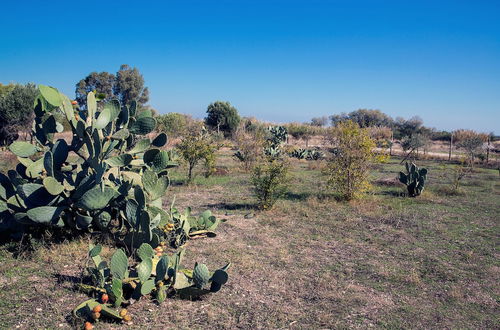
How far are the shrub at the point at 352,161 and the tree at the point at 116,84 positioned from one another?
37.9m

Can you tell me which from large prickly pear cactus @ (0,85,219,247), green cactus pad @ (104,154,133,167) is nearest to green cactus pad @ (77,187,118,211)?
large prickly pear cactus @ (0,85,219,247)

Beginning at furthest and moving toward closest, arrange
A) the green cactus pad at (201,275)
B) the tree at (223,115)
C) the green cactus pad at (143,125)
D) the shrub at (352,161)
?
the tree at (223,115) < the shrub at (352,161) < the green cactus pad at (143,125) < the green cactus pad at (201,275)

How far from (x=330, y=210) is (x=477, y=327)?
501 cm

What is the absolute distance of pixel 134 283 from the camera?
399 centimetres

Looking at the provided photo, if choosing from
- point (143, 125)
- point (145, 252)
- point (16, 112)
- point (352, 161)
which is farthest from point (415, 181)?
point (16, 112)

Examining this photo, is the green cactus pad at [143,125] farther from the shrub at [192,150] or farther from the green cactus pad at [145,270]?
the shrub at [192,150]

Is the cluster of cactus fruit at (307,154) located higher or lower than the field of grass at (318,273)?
higher

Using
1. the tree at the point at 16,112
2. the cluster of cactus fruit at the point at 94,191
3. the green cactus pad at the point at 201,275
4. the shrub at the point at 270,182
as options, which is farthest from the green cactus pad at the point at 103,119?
the tree at the point at 16,112

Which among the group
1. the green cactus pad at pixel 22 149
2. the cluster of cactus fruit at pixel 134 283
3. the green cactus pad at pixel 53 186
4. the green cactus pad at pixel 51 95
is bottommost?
the cluster of cactus fruit at pixel 134 283

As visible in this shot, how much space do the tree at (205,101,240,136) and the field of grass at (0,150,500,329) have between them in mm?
27583

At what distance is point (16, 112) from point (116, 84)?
24121 millimetres

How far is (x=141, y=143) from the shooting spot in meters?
6.04

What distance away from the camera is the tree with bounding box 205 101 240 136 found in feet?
118

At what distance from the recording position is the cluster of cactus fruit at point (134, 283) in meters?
3.59
